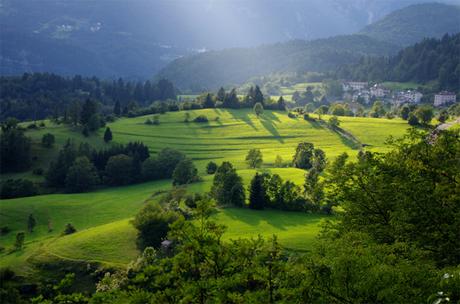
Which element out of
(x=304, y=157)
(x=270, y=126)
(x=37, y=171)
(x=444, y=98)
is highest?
(x=444, y=98)

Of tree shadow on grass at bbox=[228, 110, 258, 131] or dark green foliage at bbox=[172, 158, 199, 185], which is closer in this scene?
dark green foliage at bbox=[172, 158, 199, 185]

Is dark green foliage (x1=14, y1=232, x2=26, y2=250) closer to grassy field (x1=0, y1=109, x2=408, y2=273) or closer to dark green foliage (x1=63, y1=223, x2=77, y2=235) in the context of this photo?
grassy field (x1=0, y1=109, x2=408, y2=273)

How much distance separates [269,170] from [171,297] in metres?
81.4

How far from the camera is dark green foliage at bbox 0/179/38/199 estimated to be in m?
93.8

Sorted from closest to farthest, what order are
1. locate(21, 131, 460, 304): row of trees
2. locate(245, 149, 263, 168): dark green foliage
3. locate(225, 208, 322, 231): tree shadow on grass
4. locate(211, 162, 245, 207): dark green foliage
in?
locate(21, 131, 460, 304): row of trees, locate(225, 208, 322, 231): tree shadow on grass, locate(211, 162, 245, 207): dark green foliage, locate(245, 149, 263, 168): dark green foliage

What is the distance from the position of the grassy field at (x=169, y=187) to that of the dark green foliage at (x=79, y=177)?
406 cm

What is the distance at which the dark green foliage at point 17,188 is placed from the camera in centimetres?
9381

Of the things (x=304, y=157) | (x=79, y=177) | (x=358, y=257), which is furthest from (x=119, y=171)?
(x=358, y=257)

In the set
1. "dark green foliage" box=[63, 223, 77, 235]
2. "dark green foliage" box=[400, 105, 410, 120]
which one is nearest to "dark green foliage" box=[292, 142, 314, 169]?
"dark green foliage" box=[400, 105, 410, 120]

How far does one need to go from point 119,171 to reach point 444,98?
143208mm

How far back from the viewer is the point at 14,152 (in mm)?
108250

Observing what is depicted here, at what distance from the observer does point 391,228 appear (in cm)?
2600

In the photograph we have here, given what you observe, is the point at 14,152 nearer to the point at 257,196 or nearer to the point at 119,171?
the point at 119,171

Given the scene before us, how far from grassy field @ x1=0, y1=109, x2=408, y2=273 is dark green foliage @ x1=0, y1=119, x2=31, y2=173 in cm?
323
